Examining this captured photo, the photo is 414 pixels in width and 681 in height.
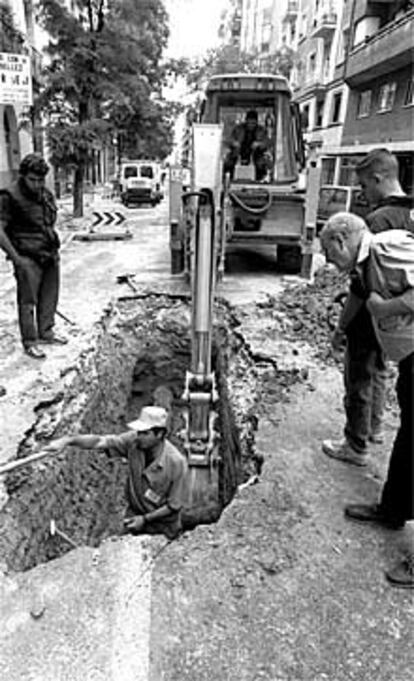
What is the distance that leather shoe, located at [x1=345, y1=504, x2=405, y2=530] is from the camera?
257 centimetres

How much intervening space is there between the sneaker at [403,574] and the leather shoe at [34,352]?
3527 mm

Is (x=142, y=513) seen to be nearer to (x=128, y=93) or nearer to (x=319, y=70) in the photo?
(x=128, y=93)

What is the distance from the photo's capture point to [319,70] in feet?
79.2

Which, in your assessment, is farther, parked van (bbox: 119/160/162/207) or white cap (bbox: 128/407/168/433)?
parked van (bbox: 119/160/162/207)

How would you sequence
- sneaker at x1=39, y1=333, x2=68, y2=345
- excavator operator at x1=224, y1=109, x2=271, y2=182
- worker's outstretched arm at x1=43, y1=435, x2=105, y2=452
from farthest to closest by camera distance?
excavator operator at x1=224, y1=109, x2=271, y2=182, sneaker at x1=39, y1=333, x2=68, y2=345, worker's outstretched arm at x1=43, y1=435, x2=105, y2=452

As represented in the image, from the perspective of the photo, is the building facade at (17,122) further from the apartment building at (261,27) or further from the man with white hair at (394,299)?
the apartment building at (261,27)

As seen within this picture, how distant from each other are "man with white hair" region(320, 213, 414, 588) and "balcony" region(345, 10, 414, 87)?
49.8 feet

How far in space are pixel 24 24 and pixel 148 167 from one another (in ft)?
24.6

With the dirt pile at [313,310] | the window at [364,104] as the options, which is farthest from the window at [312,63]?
the dirt pile at [313,310]

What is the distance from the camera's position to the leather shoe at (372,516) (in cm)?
257

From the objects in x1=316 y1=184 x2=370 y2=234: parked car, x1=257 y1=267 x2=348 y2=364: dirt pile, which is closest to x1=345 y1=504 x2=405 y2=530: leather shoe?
x1=257 y1=267 x2=348 y2=364: dirt pile

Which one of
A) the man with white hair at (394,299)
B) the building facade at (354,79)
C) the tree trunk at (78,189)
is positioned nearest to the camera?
the man with white hair at (394,299)

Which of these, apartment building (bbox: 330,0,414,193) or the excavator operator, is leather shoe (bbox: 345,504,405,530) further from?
apartment building (bbox: 330,0,414,193)

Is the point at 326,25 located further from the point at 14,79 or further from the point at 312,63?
the point at 14,79
